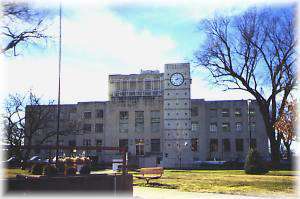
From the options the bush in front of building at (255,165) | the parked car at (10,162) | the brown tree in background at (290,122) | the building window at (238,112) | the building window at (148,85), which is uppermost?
the building window at (148,85)

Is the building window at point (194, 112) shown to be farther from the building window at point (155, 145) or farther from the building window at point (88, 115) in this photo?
the building window at point (88, 115)

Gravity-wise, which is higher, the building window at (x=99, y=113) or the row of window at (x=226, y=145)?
the building window at (x=99, y=113)

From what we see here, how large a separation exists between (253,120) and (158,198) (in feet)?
209

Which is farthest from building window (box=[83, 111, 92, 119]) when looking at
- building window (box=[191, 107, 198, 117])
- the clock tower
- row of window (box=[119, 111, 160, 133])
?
building window (box=[191, 107, 198, 117])

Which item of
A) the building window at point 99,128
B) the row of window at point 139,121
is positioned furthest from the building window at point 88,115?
the row of window at point 139,121

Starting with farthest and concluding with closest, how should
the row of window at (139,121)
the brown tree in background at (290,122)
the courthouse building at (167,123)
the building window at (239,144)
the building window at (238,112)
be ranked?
the building window at (238,112)
the row of window at (139,121)
the building window at (239,144)
the courthouse building at (167,123)
the brown tree in background at (290,122)

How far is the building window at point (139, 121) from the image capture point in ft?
247

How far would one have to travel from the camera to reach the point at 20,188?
1198 centimetres

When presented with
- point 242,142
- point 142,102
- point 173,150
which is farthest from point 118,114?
point 242,142

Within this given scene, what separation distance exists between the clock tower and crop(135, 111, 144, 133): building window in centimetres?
833

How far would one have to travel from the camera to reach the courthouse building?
67.5m

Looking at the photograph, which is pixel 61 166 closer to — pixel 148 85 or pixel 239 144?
pixel 239 144

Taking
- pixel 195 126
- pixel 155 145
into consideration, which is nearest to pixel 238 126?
pixel 195 126

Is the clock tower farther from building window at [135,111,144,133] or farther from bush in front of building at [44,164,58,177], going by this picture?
bush in front of building at [44,164,58,177]
